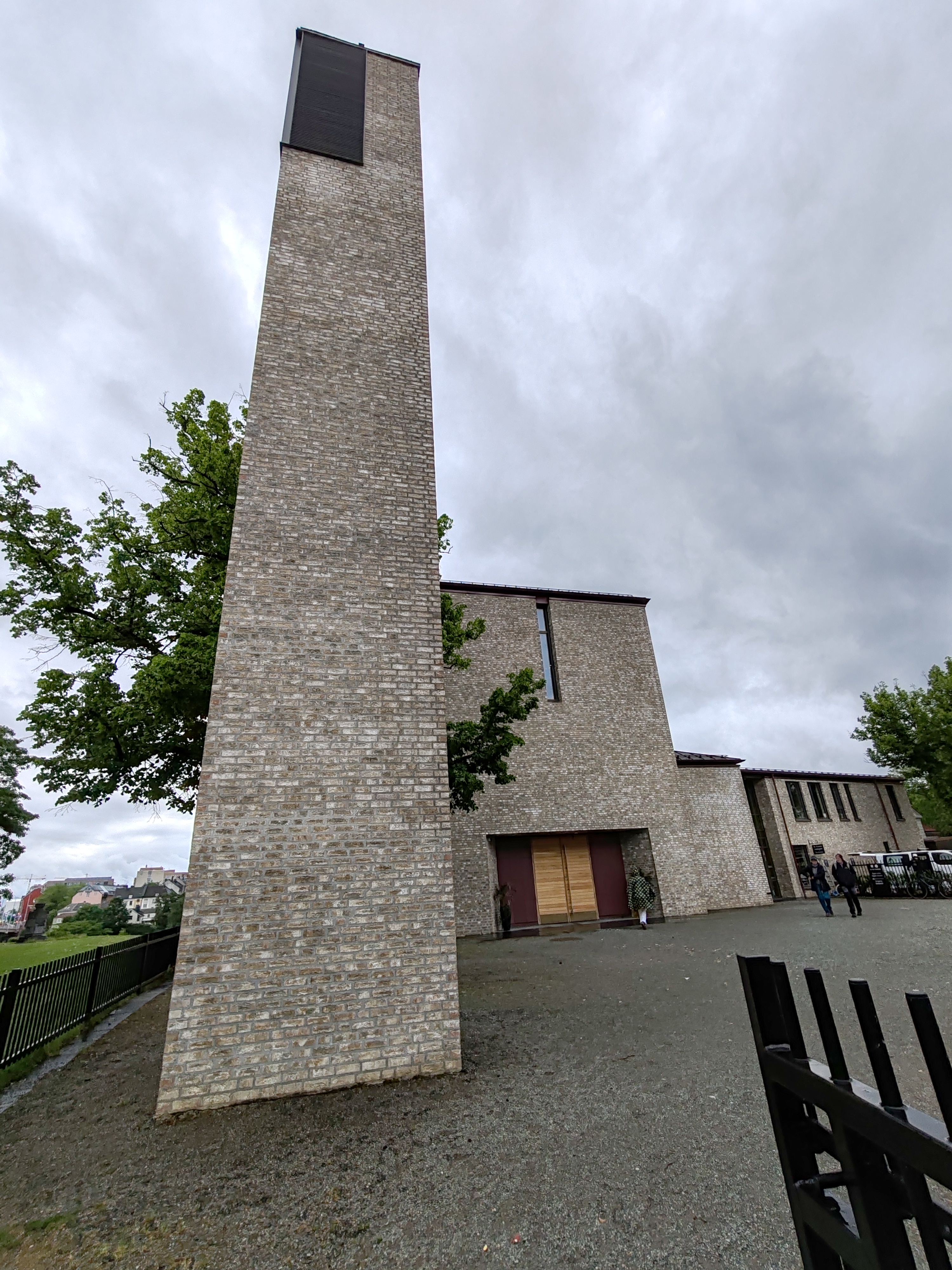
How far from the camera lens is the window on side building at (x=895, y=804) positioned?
94.5ft

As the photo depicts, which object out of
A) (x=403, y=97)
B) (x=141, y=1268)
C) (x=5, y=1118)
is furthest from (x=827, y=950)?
(x=403, y=97)

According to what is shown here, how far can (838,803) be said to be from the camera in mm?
27062

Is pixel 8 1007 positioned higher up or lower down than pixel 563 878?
lower down

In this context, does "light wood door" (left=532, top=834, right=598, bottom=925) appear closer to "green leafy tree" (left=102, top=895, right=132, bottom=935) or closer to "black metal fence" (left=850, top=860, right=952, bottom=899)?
"black metal fence" (left=850, top=860, right=952, bottom=899)

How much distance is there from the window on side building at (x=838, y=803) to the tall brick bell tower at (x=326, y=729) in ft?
89.6

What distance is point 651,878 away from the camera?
17.7 m

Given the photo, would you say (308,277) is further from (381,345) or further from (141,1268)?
(141,1268)

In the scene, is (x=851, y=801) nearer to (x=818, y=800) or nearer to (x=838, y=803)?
(x=838, y=803)

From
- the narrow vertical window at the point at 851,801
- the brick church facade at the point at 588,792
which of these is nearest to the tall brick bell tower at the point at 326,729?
the brick church facade at the point at 588,792

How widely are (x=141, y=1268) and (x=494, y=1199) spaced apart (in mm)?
1857

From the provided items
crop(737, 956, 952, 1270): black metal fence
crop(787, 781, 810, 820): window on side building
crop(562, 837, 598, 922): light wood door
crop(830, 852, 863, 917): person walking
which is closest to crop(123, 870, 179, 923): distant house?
crop(562, 837, 598, 922): light wood door

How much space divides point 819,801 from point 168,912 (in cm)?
2702

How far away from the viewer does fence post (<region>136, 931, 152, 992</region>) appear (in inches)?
415

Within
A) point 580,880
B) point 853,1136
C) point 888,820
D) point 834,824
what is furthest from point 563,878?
point 888,820
